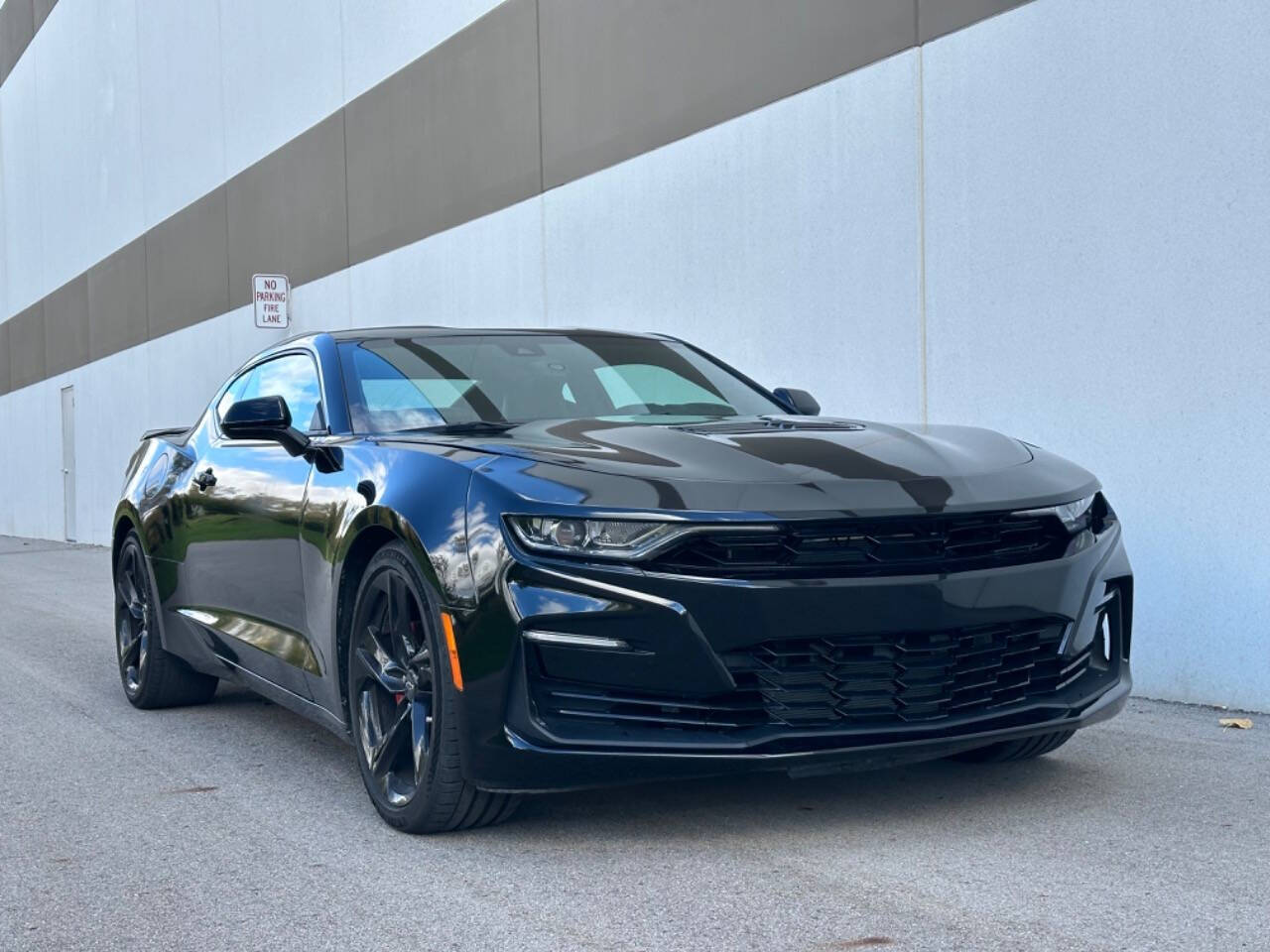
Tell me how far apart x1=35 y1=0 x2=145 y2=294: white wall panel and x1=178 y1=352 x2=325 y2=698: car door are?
58.9 feet

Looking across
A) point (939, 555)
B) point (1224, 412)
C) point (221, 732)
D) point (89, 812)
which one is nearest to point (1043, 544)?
point (939, 555)

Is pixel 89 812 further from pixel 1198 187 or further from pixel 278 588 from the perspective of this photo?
pixel 1198 187

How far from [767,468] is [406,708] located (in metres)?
1.17

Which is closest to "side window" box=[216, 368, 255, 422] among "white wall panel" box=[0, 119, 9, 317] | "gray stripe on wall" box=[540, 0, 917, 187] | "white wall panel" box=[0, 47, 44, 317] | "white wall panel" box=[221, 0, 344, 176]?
"gray stripe on wall" box=[540, 0, 917, 187]

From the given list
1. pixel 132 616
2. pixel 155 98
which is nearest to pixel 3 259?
pixel 155 98

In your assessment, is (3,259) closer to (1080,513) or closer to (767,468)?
(767,468)

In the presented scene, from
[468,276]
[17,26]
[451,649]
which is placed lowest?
[451,649]

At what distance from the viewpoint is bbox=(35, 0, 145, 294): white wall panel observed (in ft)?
74.7

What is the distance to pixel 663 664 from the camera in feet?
11.9

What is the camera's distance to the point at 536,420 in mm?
4703

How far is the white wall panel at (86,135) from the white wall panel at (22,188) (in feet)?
1.07

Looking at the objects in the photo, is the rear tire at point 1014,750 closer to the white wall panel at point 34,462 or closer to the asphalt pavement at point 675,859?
the asphalt pavement at point 675,859

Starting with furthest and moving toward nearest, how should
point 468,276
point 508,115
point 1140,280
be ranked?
point 468,276 → point 508,115 → point 1140,280

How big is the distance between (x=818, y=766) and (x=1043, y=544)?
2.94ft
